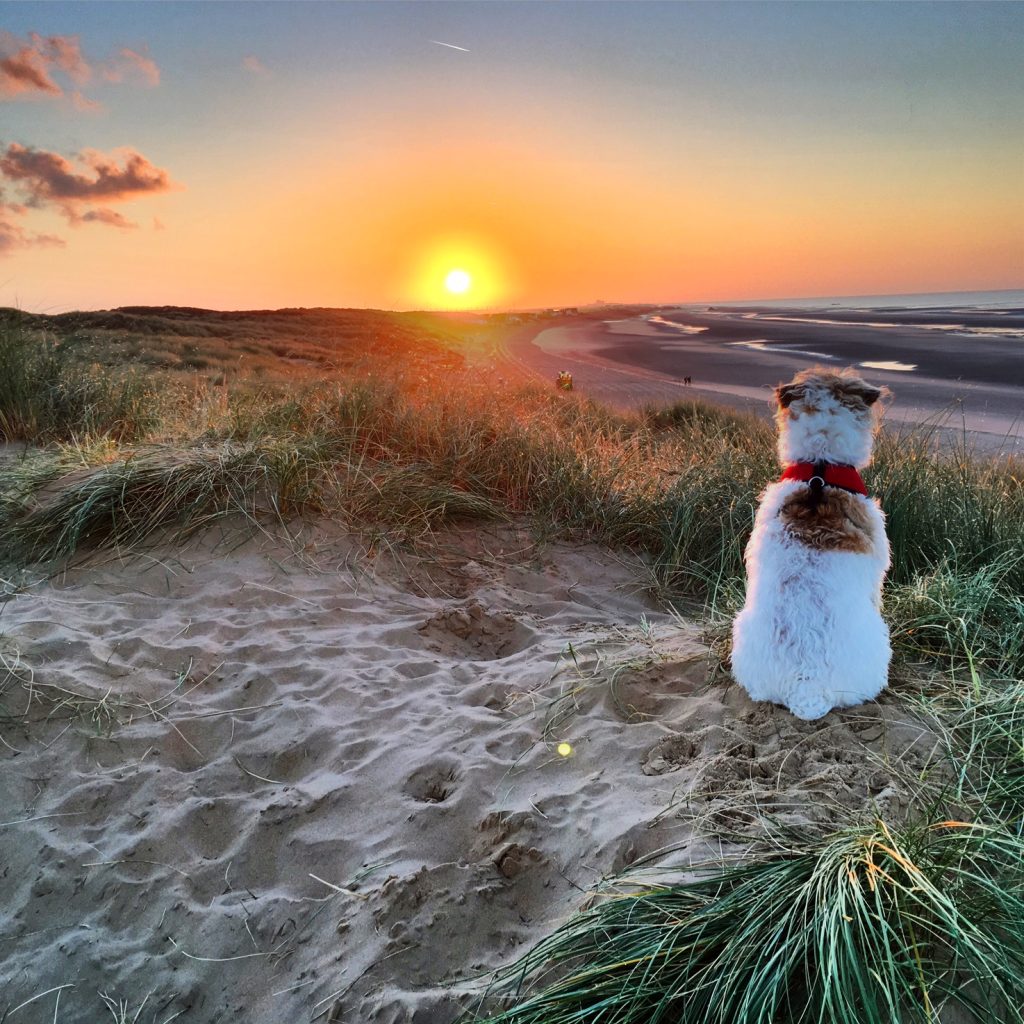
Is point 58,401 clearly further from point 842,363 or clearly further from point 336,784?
point 842,363

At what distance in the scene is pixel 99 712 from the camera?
3625 millimetres

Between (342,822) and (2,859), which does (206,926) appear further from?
(2,859)

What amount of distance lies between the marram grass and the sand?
0.88 feet

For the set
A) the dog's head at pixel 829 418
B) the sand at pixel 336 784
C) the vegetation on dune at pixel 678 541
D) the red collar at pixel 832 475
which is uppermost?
the dog's head at pixel 829 418

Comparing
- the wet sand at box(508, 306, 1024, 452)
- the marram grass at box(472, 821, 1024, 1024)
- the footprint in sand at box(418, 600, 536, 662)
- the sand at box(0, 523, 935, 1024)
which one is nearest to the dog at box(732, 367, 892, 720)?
the sand at box(0, 523, 935, 1024)

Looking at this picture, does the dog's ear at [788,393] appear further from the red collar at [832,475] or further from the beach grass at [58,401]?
the beach grass at [58,401]

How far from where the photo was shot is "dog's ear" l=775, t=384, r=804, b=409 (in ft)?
11.0

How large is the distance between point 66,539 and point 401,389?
3546 millimetres

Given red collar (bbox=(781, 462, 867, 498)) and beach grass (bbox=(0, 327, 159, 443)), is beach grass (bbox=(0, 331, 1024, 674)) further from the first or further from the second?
red collar (bbox=(781, 462, 867, 498))

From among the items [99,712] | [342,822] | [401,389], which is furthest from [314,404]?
[342,822]

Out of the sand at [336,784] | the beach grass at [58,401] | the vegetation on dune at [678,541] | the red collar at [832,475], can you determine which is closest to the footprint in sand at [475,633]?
the sand at [336,784]

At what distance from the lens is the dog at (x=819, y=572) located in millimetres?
2898

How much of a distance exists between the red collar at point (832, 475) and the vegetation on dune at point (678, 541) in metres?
1.00

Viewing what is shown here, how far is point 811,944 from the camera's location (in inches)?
76.2
